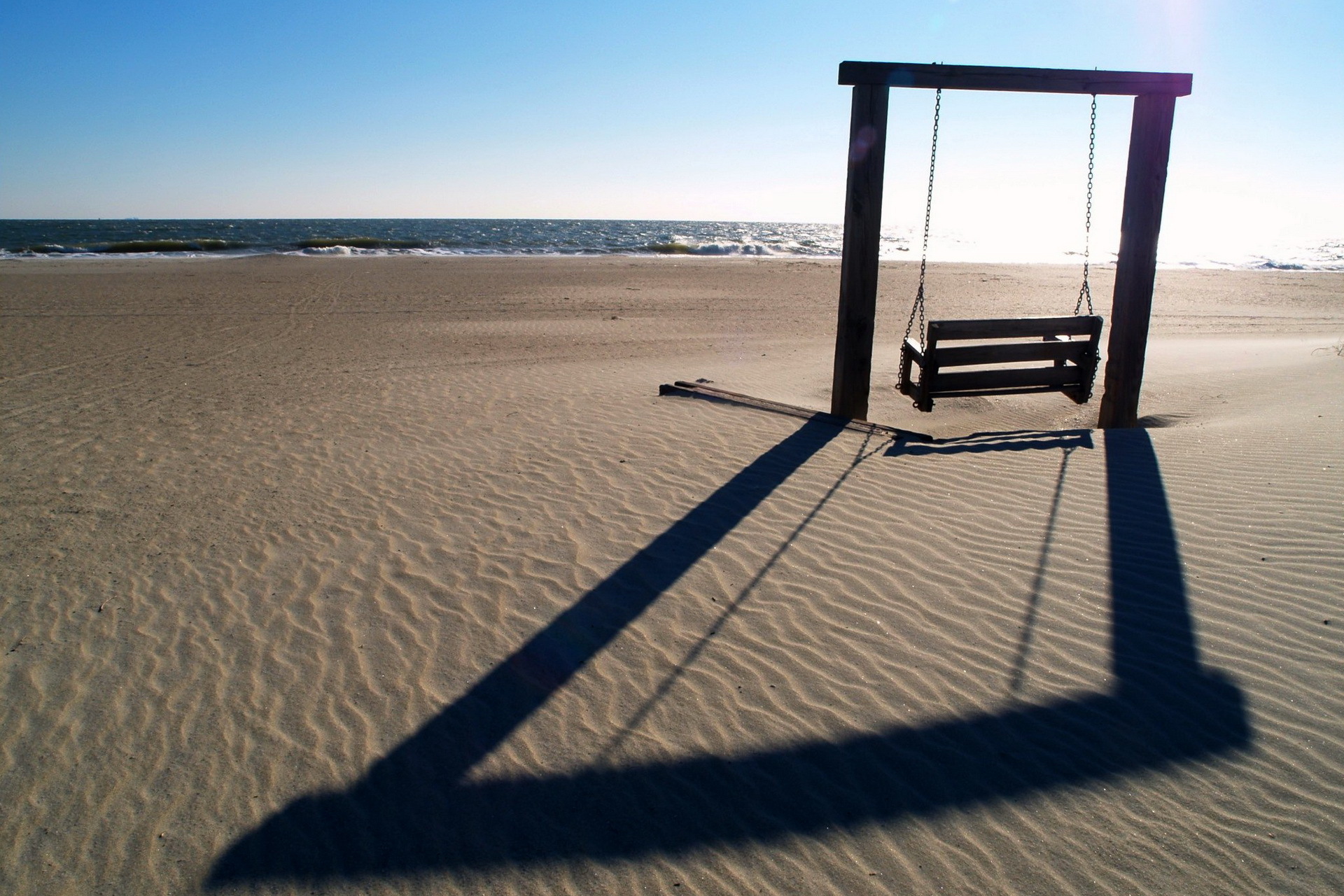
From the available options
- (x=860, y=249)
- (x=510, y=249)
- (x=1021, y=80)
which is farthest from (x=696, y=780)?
(x=510, y=249)

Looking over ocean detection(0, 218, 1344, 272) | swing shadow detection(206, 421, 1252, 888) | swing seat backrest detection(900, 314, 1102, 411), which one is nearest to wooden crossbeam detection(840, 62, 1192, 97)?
swing seat backrest detection(900, 314, 1102, 411)

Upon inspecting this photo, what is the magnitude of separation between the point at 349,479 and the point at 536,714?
3877 millimetres

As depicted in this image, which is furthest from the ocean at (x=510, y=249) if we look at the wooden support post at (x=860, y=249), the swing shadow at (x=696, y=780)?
the swing shadow at (x=696, y=780)

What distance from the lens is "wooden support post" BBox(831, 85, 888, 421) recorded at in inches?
288

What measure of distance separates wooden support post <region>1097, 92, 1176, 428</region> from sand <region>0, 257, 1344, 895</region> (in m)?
0.79

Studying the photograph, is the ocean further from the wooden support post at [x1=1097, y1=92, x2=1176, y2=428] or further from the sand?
the sand

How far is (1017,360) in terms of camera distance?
799 cm

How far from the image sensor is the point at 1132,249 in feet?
26.1

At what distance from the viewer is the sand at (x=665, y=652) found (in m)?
2.94

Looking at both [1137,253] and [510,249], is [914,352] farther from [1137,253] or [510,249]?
[510,249]

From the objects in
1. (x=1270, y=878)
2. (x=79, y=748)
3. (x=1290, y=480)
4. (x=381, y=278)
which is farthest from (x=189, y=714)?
(x=381, y=278)

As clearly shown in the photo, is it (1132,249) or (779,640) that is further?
(1132,249)

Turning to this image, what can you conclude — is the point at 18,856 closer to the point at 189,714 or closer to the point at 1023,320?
the point at 189,714

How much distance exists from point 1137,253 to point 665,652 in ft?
21.9
